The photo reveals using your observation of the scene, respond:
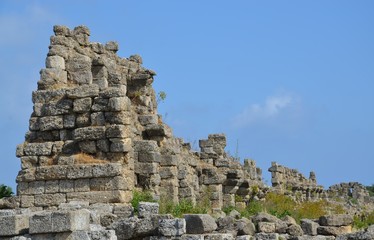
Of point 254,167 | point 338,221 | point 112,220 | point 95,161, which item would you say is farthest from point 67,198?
point 254,167

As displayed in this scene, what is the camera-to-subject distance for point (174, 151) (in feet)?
71.0

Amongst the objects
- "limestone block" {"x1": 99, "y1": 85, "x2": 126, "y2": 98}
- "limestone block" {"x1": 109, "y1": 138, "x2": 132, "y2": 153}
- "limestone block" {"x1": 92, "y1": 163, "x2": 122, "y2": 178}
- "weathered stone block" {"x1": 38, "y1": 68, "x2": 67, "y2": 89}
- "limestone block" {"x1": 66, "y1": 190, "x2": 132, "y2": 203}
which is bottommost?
"limestone block" {"x1": 66, "y1": 190, "x2": 132, "y2": 203}

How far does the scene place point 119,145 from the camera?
17.8m

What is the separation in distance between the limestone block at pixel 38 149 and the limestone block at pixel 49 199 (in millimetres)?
998

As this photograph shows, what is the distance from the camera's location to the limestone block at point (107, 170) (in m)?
17.4

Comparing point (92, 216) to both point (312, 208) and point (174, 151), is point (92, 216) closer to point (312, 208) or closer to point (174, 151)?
point (174, 151)

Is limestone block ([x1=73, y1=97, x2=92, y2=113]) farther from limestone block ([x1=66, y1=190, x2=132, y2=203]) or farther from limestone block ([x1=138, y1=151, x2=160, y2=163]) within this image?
limestone block ([x1=138, y1=151, x2=160, y2=163])

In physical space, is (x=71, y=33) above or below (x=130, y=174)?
above

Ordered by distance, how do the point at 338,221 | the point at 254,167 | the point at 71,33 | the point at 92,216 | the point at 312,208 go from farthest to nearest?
the point at 254,167
the point at 312,208
the point at 71,33
the point at 338,221
the point at 92,216

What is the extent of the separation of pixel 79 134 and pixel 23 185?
64.8 inches

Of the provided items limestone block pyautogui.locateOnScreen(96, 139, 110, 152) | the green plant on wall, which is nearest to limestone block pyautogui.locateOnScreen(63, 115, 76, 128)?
limestone block pyautogui.locateOnScreen(96, 139, 110, 152)

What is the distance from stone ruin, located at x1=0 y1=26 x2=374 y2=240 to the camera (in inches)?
511

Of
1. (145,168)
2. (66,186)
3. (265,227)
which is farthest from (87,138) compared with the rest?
(265,227)

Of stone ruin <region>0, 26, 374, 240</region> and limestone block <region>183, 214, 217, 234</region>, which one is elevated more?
stone ruin <region>0, 26, 374, 240</region>
